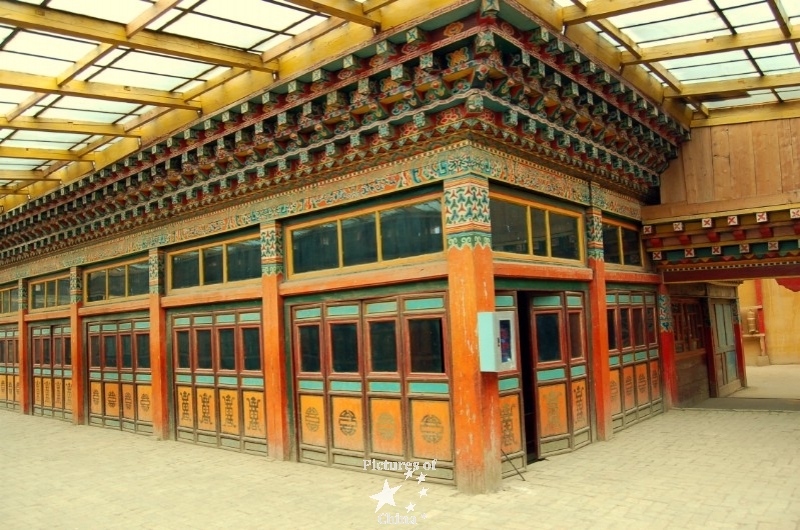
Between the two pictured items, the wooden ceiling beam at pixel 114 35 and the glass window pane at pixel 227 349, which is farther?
the glass window pane at pixel 227 349

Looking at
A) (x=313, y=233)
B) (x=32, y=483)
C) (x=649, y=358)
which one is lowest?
(x=32, y=483)

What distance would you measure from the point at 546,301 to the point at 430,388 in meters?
2.05

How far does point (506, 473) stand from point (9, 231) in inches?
528

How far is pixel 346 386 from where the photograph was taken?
25.6 feet

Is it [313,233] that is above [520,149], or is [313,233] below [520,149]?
below

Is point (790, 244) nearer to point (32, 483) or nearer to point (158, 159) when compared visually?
point (158, 159)

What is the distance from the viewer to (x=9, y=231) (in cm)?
1474

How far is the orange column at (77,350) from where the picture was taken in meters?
12.8

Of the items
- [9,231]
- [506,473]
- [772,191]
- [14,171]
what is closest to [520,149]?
[506,473]

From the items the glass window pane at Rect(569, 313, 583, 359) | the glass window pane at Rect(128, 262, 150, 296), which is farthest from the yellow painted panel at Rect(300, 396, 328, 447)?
the glass window pane at Rect(128, 262, 150, 296)

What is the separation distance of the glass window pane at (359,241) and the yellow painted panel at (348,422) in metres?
1.73

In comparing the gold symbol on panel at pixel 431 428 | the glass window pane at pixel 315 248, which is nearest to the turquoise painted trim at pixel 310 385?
the glass window pane at pixel 315 248

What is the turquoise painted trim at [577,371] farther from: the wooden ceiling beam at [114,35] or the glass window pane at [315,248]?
the wooden ceiling beam at [114,35]

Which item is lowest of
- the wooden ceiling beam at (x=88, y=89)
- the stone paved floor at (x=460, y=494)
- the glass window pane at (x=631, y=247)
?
the stone paved floor at (x=460, y=494)
